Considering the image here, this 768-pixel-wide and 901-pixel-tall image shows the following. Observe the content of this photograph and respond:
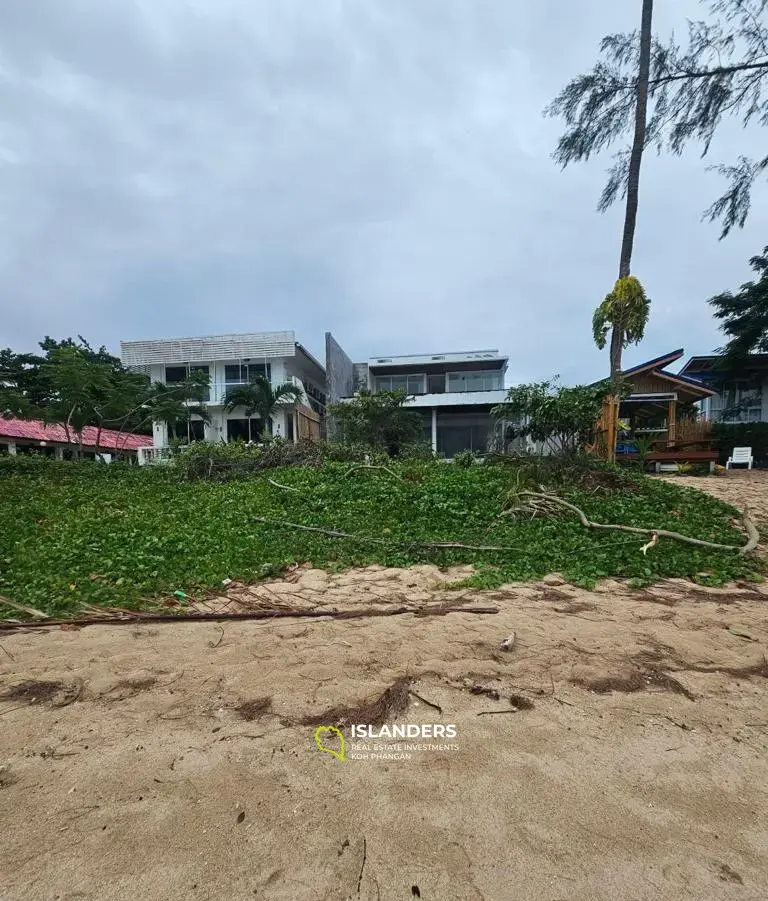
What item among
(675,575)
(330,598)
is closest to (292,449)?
(330,598)

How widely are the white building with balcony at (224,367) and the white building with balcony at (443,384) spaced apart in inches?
104

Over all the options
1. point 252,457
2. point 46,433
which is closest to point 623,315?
point 252,457

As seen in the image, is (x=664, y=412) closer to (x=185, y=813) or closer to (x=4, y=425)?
(x=185, y=813)

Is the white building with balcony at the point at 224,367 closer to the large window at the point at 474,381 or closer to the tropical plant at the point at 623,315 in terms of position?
the large window at the point at 474,381

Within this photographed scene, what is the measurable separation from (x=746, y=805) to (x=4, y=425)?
2491cm

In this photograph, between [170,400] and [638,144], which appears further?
[170,400]

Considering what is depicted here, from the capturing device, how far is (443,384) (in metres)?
26.5

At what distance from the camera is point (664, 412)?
15.5 m

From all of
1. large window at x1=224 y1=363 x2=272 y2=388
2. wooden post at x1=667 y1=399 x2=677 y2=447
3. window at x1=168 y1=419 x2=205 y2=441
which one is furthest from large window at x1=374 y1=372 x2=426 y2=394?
wooden post at x1=667 y1=399 x2=677 y2=447

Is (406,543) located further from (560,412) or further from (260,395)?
(260,395)

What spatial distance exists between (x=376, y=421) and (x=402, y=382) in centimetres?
1232

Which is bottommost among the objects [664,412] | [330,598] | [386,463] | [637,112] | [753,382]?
[330,598]

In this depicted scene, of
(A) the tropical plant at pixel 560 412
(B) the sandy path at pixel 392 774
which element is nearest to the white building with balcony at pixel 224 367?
(A) the tropical plant at pixel 560 412

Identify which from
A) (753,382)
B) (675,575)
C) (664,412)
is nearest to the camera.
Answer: (675,575)
